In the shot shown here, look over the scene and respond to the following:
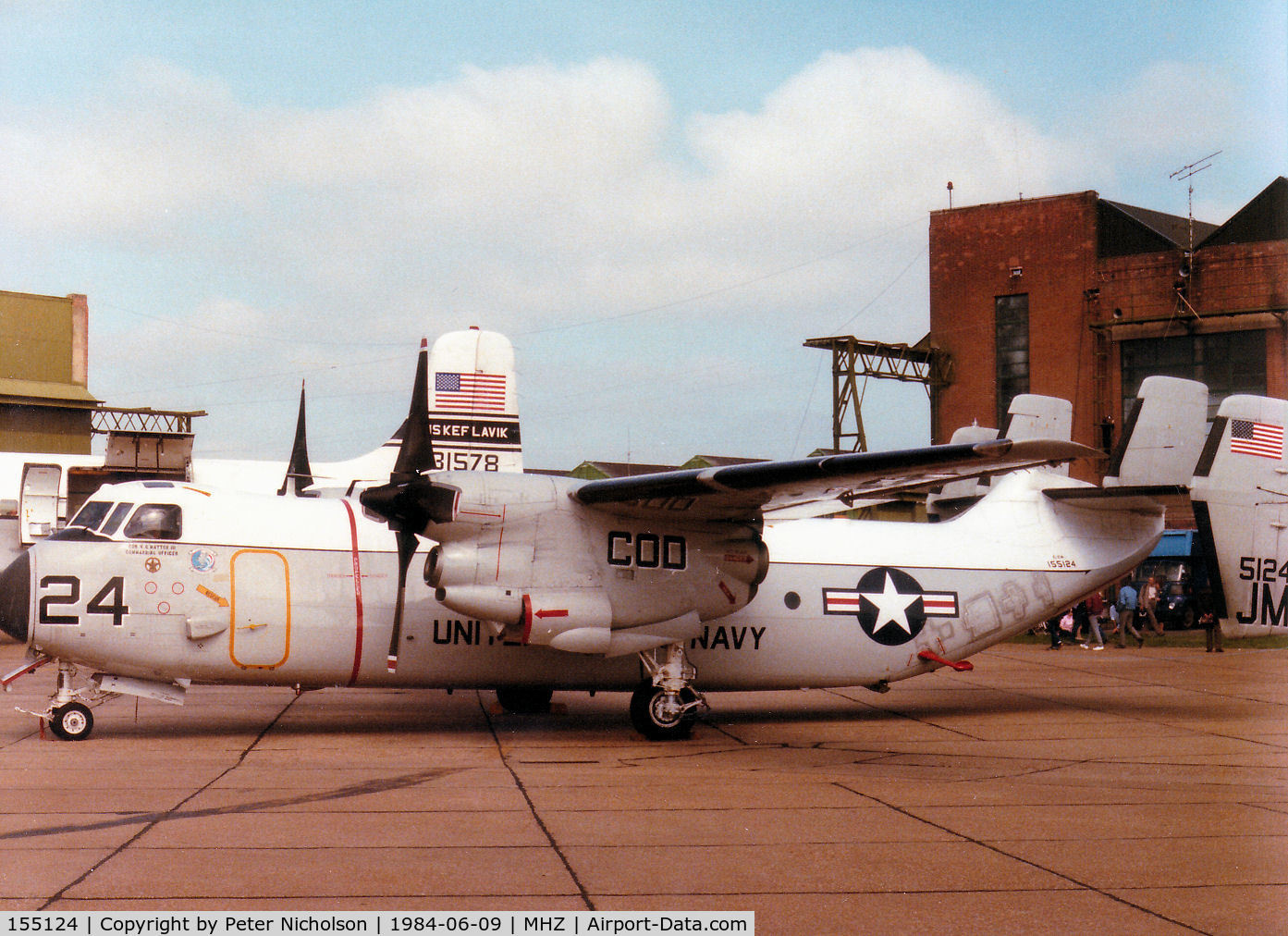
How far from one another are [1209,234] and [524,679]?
39118 millimetres

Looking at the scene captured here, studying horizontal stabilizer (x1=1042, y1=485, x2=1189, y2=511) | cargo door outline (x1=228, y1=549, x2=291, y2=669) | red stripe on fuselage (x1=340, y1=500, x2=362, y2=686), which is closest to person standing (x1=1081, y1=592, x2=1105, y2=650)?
horizontal stabilizer (x1=1042, y1=485, x2=1189, y2=511)

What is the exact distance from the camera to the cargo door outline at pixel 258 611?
13203 millimetres

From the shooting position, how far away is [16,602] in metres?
12.6

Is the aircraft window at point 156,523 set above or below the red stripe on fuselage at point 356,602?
above

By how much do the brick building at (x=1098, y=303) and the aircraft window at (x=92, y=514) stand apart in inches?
1375

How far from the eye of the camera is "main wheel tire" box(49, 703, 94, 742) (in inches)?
508

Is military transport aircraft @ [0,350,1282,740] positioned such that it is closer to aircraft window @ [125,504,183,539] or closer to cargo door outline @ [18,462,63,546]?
aircraft window @ [125,504,183,539]

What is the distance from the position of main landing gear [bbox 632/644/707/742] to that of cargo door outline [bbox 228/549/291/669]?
4.12 meters

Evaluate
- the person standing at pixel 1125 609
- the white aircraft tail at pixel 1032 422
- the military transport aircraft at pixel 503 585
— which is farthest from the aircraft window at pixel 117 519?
the person standing at pixel 1125 609

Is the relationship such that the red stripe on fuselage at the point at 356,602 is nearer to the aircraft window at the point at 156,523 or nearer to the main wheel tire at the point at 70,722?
the aircraft window at the point at 156,523

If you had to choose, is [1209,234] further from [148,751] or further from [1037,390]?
[148,751]

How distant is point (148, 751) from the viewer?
486 inches

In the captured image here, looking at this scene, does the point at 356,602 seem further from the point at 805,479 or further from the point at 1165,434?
the point at 1165,434

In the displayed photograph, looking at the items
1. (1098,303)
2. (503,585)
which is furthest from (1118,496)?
(1098,303)
